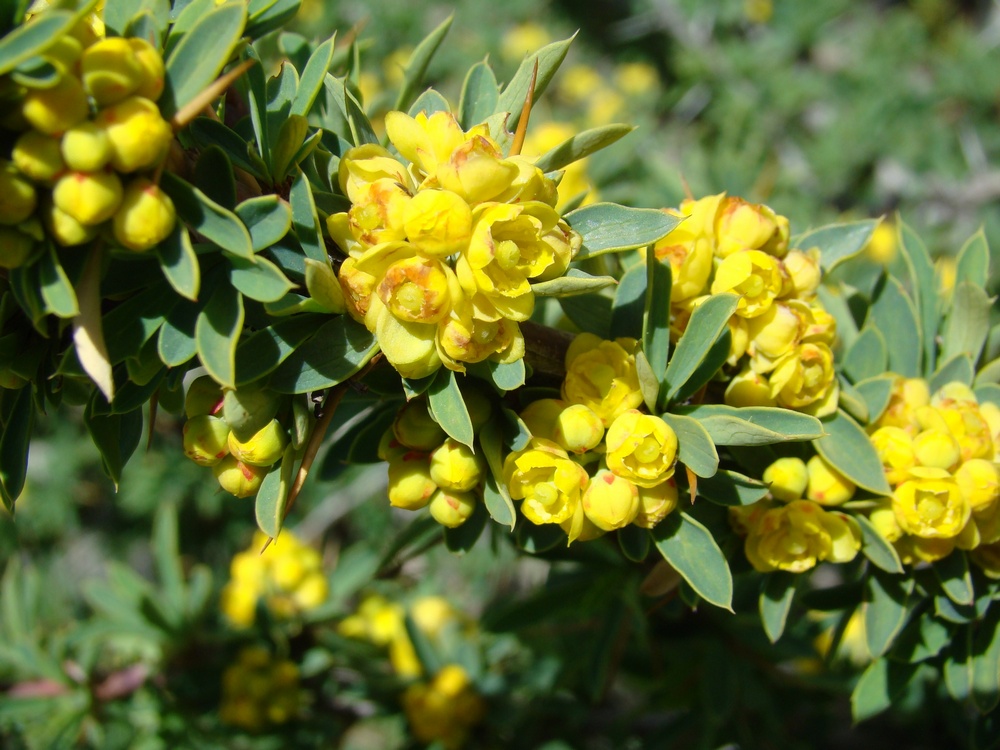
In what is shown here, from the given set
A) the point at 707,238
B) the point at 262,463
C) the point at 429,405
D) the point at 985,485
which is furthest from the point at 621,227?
the point at 985,485

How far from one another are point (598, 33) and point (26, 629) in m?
5.06

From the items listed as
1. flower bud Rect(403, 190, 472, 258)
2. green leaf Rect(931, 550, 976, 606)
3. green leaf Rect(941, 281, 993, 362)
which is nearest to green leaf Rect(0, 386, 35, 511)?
flower bud Rect(403, 190, 472, 258)

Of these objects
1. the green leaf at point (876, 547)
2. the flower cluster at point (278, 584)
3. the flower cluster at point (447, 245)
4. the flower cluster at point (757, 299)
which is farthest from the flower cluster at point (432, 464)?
the flower cluster at point (278, 584)

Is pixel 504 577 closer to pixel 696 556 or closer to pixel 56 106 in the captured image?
pixel 696 556

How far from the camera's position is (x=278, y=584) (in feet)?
7.02

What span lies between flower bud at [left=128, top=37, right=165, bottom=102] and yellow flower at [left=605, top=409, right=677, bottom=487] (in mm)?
574

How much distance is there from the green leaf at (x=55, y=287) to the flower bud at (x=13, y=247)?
0.05 feet

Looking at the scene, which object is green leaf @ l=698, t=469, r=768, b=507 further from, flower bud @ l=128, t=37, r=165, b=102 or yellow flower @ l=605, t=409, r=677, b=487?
flower bud @ l=128, t=37, r=165, b=102

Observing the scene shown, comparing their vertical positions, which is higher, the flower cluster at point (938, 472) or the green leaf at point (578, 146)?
the green leaf at point (578, 146)

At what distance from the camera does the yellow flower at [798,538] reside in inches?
39.0

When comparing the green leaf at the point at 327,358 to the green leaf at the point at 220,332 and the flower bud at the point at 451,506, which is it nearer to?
the green leaf at the point at 220,332

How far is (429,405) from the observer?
83cm

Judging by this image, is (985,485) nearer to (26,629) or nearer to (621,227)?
(621,227)

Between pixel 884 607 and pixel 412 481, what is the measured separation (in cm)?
71
